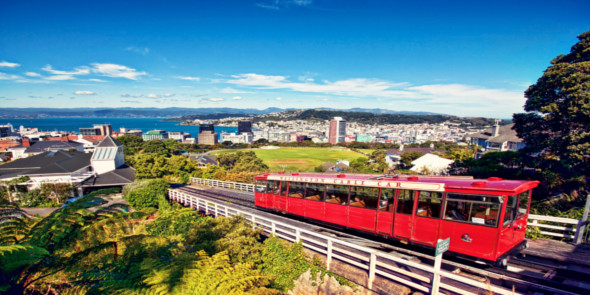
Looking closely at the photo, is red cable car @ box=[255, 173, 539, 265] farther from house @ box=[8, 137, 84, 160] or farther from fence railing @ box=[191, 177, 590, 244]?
house @ box=[8, 137, 84, 160]

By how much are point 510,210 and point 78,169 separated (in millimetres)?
46229

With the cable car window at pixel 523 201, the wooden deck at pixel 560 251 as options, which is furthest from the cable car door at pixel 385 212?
the wooden deck at pixel 560 251

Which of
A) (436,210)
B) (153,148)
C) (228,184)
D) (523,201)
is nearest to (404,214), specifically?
(436,210)

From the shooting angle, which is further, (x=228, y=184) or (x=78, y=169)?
(x=78, y=169)

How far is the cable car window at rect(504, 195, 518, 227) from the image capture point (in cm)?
758

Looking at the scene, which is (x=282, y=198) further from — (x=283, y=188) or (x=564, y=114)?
(x=564, y=114)

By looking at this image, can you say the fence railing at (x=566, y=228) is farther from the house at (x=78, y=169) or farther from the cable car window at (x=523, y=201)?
the house at (x=78, y=169)

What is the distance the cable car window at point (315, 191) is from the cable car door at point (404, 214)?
3578mm

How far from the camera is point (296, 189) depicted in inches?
532

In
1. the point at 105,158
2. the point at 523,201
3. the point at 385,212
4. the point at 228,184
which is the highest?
the point at 523,201

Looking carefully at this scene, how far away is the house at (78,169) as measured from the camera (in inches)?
1236

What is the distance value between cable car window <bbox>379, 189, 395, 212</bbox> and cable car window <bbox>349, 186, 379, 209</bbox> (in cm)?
21

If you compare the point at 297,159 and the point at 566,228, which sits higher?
the point at 566,228

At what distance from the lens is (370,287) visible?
7492 millimetres
